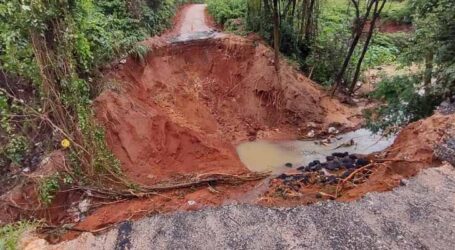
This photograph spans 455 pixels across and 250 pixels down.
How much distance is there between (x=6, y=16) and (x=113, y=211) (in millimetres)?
2956

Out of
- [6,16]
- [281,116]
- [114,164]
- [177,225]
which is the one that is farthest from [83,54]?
[281,116]

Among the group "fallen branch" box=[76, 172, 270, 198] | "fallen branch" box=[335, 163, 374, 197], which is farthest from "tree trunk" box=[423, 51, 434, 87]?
"fallen branch" box=[76, 172, 270, 198]

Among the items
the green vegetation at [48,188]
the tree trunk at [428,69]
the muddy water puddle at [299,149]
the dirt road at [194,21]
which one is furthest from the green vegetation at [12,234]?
the dirt road at [194,21]

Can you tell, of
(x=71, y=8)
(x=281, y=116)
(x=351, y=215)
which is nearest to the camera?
(x=351, y=215)

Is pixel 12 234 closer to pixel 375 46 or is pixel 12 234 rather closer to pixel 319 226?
pixel 319 226

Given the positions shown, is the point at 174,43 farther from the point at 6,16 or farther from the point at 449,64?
the point at 449,64

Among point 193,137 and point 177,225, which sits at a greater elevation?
point 177,225

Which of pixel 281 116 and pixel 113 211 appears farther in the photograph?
pixel 281 116

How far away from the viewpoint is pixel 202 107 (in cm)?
1022

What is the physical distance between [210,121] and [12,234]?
6162mm

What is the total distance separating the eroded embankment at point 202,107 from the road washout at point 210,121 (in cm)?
3

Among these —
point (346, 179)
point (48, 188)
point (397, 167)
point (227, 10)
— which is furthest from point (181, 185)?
point (227, 10)

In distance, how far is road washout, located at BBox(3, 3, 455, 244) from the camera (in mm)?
5516

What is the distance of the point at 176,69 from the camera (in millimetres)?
10516
